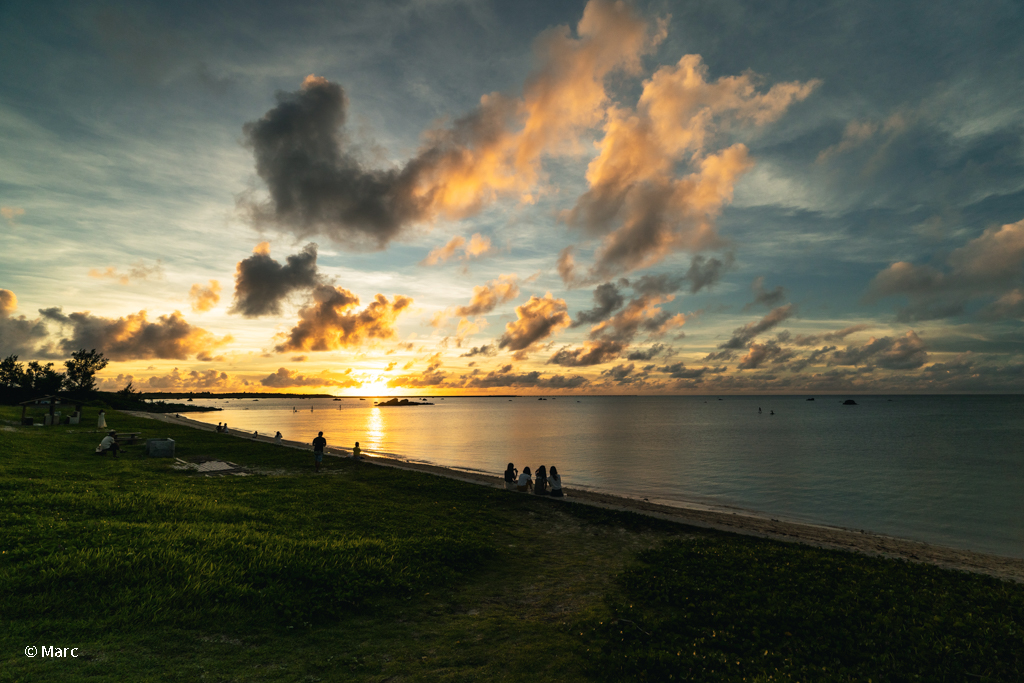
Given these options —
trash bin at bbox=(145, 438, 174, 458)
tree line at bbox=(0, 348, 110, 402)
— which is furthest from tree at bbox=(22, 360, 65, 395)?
trash bin at bbox=(145, 438, 174, 458)

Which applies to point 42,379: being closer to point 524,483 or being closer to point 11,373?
point 11,373

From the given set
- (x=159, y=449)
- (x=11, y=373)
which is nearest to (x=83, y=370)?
(x=11, y=373)

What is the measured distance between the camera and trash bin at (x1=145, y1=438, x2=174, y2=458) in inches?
1107

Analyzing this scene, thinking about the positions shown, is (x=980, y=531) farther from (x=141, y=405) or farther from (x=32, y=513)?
(x=141, y=405)

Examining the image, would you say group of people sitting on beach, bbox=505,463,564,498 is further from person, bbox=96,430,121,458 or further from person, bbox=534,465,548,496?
person, bbox=96,430,121,458

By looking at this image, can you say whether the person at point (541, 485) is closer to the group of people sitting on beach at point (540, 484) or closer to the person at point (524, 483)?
the group of people sitting on beach at point (540, 484)

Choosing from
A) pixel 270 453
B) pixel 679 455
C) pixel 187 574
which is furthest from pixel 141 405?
pixel 187 574

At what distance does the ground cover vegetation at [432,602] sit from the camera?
25.5 feet

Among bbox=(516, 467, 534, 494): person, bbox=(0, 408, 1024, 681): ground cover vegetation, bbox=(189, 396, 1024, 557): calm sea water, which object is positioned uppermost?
bbox=(0, 408, 1024, 681): ground cover vegetation

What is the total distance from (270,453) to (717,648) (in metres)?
35.4

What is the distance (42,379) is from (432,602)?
13182 cm

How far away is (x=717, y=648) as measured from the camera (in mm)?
8766

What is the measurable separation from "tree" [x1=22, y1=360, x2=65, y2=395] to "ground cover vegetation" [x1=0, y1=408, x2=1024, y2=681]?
110715 mm

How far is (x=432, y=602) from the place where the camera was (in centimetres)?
1065
